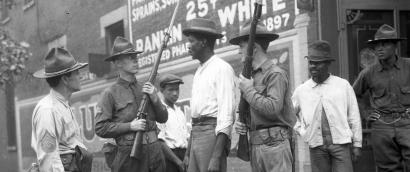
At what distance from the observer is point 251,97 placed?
508 centimetres

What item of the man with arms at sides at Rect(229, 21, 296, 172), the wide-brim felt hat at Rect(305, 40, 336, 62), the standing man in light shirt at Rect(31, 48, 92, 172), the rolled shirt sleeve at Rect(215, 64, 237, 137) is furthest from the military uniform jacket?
the wide-brim felt hat at Rect(305, 40, 336, 62)

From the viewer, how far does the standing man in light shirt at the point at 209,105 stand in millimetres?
5258

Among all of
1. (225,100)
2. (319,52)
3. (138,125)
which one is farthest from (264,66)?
(319,52)

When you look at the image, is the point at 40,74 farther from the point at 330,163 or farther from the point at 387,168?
the point at 387,168

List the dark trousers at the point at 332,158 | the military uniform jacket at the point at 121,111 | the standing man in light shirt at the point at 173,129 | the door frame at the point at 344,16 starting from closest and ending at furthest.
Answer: the military uniform jacket at the point at 121,111, the dark trousers at the point at 332,158, the standing man in light shirt at the point at 173,129, the door frame at the point at 344,16

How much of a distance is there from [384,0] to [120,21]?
7.65 m

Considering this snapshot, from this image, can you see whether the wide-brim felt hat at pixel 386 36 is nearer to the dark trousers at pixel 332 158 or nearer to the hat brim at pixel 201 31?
the dark trousers at pixel 332 158

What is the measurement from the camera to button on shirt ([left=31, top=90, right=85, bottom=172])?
4668mm

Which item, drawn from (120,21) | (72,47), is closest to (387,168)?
(120,21)

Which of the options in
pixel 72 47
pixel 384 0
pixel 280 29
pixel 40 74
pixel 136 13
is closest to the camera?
pixel 40 74

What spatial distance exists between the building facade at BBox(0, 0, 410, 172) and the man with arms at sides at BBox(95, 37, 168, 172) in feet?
10.4

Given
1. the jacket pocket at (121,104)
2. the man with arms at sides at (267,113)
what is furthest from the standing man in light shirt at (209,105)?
the jacket pocket at (121,104)

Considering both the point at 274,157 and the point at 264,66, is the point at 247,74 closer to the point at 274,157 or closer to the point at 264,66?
the point at 264,66

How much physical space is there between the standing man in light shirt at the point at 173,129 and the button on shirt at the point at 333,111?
1.59 m
